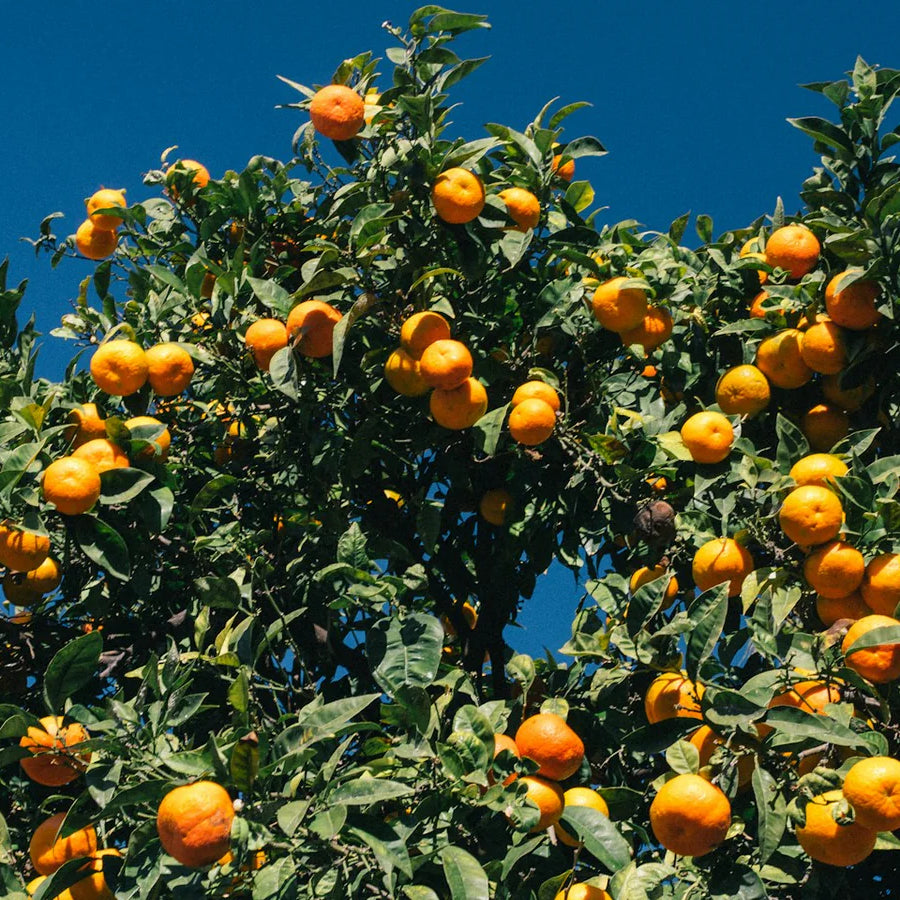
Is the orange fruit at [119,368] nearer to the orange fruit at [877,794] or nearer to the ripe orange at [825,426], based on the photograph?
the ripe orange at [825,426]

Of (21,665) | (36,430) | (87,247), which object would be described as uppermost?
(87,247)

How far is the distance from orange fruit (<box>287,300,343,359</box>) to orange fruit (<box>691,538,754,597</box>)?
45.5 inches

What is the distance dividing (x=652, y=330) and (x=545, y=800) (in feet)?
4.74

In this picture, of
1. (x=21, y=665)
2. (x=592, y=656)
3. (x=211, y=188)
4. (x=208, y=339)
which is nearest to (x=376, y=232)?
(x=208, y=339)

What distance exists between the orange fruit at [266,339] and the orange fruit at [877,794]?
1.88 m

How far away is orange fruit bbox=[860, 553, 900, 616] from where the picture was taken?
2.60m

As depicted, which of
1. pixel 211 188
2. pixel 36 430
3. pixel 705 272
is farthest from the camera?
pixel 211 188

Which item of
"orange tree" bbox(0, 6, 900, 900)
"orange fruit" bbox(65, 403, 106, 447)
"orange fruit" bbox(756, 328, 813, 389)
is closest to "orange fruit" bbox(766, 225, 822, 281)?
"orange tree" bbox(0, 6, 900, 900)

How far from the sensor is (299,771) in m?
2.47

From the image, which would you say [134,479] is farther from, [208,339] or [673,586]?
[673,586]

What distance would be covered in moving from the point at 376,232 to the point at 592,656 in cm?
126

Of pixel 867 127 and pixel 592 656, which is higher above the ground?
pixel 867 127

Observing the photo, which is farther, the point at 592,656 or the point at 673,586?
the point at 673,586

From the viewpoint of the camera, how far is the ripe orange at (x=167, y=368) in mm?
3236
